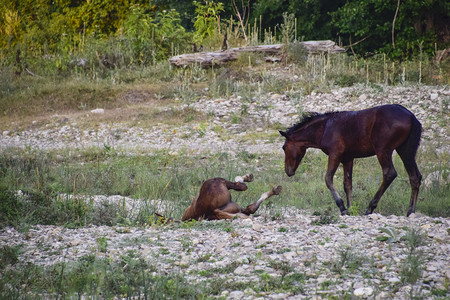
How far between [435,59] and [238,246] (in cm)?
2045

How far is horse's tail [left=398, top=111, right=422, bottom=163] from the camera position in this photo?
6.91 m

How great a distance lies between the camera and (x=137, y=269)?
465 centimetres

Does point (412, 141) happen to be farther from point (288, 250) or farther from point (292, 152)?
point (288, 250)

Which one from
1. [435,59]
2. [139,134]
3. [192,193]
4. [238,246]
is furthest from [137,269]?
[435,59]

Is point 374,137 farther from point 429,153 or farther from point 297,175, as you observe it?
point 429,153

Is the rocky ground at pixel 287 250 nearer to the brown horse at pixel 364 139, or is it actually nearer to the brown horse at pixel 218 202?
the brown horse at pixel 218 202

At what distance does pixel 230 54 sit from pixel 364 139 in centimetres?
1373

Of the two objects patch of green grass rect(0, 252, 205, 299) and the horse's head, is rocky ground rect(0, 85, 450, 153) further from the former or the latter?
patch of green grass rect(0, 252, 205, 299)

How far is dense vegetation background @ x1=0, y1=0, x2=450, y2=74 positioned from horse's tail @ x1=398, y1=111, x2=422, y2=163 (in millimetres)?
13971

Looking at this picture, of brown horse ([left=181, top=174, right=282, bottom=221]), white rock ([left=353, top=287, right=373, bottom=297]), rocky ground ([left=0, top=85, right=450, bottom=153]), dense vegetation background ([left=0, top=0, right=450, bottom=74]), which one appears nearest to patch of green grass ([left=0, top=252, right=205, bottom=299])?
white rock ([left=353, top=287, right=373, bottom=297])

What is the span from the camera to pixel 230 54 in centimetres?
2038

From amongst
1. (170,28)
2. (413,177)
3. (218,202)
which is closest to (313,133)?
(413,177)

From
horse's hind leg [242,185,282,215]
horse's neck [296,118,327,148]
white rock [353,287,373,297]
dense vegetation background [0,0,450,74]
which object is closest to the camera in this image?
white rock [353,287,373,297]

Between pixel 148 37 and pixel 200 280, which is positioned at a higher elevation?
pixel 148 37
